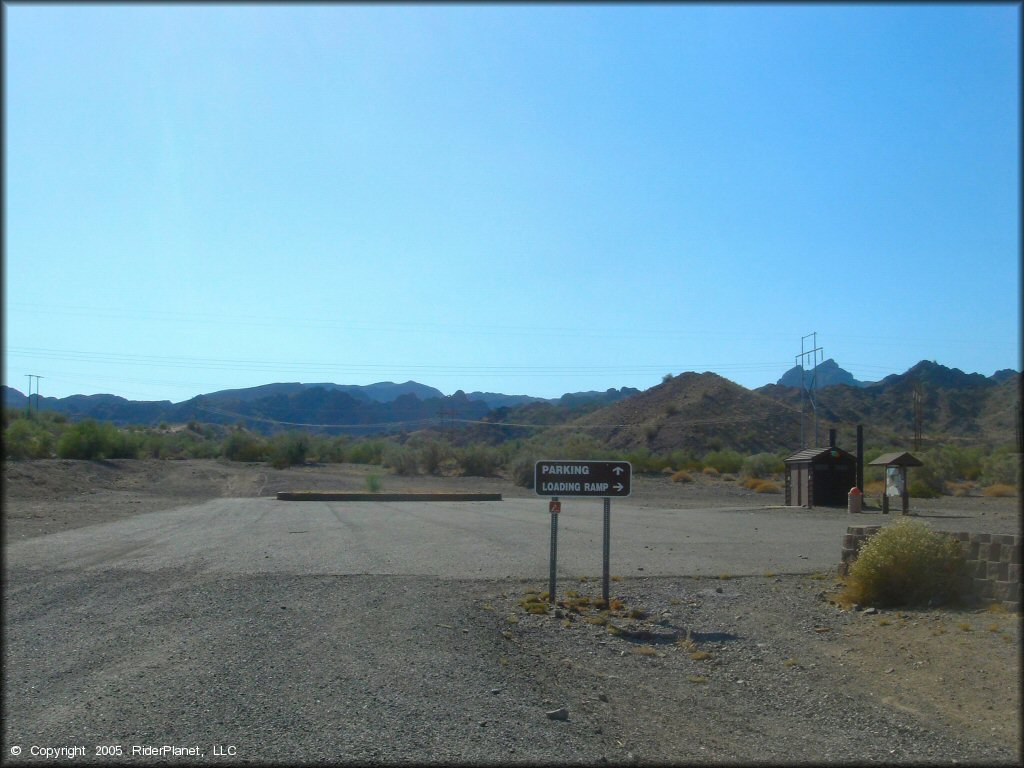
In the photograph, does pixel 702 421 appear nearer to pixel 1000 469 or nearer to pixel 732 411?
pixel 732 411

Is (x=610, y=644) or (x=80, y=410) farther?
(x=80, y=410)

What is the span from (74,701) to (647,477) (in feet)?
194

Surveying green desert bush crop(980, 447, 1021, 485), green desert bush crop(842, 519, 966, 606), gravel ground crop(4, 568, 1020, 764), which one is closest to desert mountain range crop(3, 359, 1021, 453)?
green desert bush crop(980, 447, 1021, 485)

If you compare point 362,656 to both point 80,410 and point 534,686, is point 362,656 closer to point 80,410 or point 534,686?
point 534,686

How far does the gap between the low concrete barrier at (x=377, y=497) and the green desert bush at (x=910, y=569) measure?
1252 inches

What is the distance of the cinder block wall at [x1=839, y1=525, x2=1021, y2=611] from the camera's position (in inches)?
424

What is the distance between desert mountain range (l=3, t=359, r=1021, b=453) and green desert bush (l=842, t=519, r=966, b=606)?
3096 cm

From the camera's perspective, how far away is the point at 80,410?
88375 millimetres

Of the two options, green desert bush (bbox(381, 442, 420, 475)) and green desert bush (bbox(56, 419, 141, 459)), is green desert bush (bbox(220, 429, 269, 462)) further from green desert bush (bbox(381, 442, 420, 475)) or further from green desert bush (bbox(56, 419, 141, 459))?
green desert bush (bbox(56, 419, 141, 459))

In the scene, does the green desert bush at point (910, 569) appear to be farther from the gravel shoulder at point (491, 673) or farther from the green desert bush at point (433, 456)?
the green desert bush at point (433, 456)

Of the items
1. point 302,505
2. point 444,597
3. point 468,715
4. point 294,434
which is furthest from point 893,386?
point 468,715

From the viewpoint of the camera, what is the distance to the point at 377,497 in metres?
42.8

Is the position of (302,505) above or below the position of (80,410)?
below

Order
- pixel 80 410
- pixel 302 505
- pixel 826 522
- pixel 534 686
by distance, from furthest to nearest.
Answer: pixel 80 410
pixel 302 505
pixel 826 522
pixel 534 686
